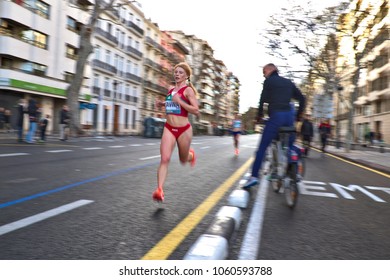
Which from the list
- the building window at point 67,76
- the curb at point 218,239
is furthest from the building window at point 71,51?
the curb at point 218,239

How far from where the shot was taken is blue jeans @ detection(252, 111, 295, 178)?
16.2 ft

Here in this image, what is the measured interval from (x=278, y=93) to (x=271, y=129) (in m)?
0.51

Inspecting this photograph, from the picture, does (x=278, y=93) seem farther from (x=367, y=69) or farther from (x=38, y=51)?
(x=367, y=69)

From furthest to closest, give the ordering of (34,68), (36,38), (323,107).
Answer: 1. (36,38)
2. (34,68)
3. (323,107)

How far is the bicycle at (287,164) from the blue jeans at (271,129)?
0.12 metres

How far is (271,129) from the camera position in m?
4.95

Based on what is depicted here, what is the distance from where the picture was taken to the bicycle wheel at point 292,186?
4.35m

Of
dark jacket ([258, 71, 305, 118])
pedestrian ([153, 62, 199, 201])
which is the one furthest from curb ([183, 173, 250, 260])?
dark jacket ([258, 71, 305, 118])

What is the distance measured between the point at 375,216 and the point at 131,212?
111 inches

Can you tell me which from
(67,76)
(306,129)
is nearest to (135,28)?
(67,76)

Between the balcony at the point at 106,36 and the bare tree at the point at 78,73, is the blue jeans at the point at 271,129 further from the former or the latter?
the balcony at the point at 106,36

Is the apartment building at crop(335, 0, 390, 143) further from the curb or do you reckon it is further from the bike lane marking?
the curb

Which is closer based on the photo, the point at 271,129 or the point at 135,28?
the point at 271,129
